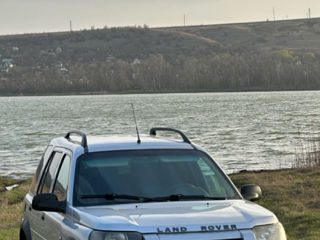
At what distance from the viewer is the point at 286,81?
16225 cm

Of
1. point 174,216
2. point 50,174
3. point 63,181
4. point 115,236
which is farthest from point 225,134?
point 115,236

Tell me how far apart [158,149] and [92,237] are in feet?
4.96

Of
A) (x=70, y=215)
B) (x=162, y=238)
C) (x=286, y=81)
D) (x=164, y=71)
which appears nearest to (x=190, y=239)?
(x=162, y=238)

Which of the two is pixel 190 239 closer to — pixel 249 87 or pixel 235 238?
pixel 235 238

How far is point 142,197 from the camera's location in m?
6.86

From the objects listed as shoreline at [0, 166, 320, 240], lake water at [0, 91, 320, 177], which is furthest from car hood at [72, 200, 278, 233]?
lake water at [0, 91, 320, 177]

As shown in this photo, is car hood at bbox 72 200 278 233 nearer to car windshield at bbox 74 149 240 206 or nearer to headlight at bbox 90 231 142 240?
headlight at bbox 90 231 142 240

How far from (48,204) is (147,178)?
890mm

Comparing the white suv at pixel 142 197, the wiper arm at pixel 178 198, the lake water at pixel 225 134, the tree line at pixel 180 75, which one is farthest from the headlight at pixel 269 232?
the tree line at pixel 180 75

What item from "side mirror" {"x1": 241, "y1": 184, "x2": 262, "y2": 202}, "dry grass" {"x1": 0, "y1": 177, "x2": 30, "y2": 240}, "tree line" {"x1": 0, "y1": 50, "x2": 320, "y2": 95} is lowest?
"tree line" {"x1": 0, "y1": 50, "x2": 320, "y2": 95}

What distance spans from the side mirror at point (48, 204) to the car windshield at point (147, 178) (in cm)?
14

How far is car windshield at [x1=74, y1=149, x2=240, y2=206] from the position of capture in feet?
22.6

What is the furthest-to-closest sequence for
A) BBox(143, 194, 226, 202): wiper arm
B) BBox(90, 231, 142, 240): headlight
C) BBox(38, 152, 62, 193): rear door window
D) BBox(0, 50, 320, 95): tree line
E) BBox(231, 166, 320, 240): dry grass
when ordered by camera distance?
BBox(0, 50, 320, 95): tree line, BBox(231, 166, 320, 240): dry grass, BBox(38, 152, 62, 193): rear door window, BBox(143, 194, 226, 202): wiper arm, BBox(90, 231, 142, 240): headlight

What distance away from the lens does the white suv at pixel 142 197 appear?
6000 mm
